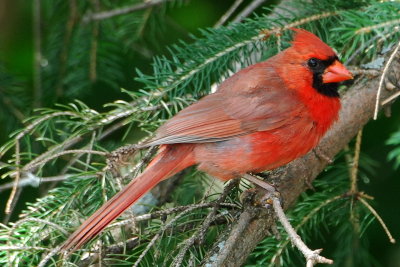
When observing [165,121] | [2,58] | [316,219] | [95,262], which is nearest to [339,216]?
[316,219]

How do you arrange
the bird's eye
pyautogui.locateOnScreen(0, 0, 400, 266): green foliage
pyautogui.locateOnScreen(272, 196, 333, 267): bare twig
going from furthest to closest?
the bird's eye → pyautogui.locateOnScreen(0, 0, 400, 266): green foliage → pyautogui.locateOnScreen(272, 196, 333, 267): bare twig

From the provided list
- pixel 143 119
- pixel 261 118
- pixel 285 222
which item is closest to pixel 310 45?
pixel 261 118

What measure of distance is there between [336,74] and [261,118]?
385 mm

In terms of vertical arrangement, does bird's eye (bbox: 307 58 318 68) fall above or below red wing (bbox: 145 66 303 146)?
above

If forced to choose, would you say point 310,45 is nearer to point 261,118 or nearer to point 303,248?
point 261,118

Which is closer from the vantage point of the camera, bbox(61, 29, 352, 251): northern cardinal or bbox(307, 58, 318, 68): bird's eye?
bbox(61, 29, 352, 251): northern cardinal

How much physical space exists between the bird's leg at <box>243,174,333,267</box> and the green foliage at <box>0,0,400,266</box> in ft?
0.41

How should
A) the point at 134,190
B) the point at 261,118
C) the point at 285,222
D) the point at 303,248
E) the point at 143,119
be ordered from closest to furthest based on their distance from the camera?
the point at 303,248, the point at 285,222, the point at 134,190, the point at 143,119, the point at 261,118

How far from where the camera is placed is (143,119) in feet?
9.53

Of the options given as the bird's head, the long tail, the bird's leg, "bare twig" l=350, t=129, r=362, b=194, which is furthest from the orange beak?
the long tail

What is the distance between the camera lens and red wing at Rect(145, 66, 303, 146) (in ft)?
9.68

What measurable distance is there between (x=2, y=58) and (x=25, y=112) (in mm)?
505

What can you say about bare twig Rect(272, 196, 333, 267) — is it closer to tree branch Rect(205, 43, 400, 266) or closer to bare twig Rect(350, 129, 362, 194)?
tree branch Rect(205, 43, 400, 266)

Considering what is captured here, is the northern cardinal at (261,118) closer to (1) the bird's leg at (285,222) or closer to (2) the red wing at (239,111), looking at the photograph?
(2) the red wing at (239,111)
